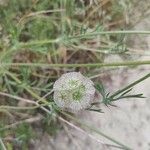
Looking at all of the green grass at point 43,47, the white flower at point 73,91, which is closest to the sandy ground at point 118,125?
the green grass at point 43,47

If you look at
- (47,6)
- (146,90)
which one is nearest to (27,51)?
(47,6)

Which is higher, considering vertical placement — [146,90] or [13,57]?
[13,57]

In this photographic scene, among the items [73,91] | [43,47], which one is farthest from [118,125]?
[73,91]

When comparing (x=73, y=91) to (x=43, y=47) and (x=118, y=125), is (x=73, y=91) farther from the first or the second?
(x=118, y=125)

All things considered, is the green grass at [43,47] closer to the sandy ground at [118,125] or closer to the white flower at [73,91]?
the sandy ground at [118,125]

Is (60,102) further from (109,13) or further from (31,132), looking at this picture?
(109,13)

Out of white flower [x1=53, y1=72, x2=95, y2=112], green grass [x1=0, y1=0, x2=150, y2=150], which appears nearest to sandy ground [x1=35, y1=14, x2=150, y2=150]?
green grass [x1=0, y1=0, x2=150, y2=150]
